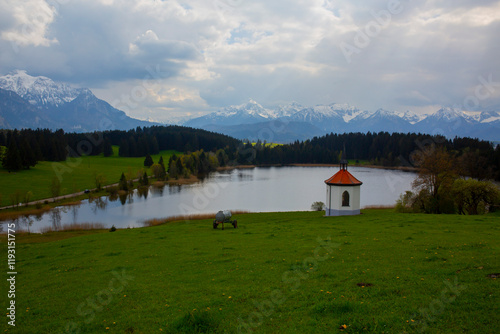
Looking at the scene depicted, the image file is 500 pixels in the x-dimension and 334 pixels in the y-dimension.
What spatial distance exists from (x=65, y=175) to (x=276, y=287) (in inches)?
→ 4073

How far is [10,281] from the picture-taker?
1434 cm

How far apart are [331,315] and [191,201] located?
59612 mm

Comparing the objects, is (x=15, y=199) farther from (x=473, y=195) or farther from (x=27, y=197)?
(x=473, y=195)

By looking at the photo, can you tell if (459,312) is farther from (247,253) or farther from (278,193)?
(278,193)

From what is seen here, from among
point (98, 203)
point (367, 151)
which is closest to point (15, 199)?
point (98, 203)

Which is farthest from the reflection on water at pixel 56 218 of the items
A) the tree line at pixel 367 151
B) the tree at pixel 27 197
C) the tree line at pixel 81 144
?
the tree line at pixel 367 151

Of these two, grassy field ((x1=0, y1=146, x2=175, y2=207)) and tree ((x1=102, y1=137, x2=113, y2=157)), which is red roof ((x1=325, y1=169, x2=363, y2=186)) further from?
tree ((x1=102, y1=137, x2=113, y2=157))

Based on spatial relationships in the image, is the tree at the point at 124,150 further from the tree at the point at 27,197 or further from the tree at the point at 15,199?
the tree at the point at 15,199
